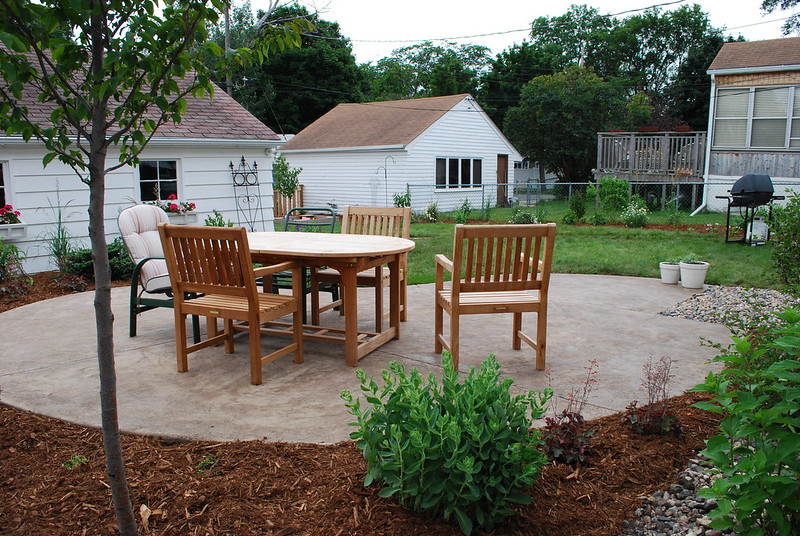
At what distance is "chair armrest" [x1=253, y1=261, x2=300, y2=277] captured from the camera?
4.30 metres

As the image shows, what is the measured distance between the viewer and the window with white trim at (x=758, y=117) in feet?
56.2

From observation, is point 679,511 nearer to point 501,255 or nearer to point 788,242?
point 501,255

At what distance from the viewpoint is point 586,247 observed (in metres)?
11.3

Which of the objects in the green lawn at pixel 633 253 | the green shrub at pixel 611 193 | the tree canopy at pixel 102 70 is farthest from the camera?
the green shrub at pixel 611 193

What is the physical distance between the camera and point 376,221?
6.40 metres

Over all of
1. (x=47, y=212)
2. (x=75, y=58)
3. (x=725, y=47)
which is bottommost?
(x=47, y=212)

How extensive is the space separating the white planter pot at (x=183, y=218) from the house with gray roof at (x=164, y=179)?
20 mm

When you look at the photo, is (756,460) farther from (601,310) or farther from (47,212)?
(47,212)

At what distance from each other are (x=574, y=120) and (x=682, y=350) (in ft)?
80.8

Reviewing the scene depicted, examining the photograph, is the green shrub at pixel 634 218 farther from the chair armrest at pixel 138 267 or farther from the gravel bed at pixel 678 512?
the gravel bed at pixel 678 512

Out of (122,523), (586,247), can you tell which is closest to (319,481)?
(122,523)

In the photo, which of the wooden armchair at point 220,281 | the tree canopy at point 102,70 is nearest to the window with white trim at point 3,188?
the wooden armchair at point 220,281

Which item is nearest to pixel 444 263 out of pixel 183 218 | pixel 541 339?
pixel 541 339

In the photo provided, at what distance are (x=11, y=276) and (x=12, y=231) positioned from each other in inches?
58.8
